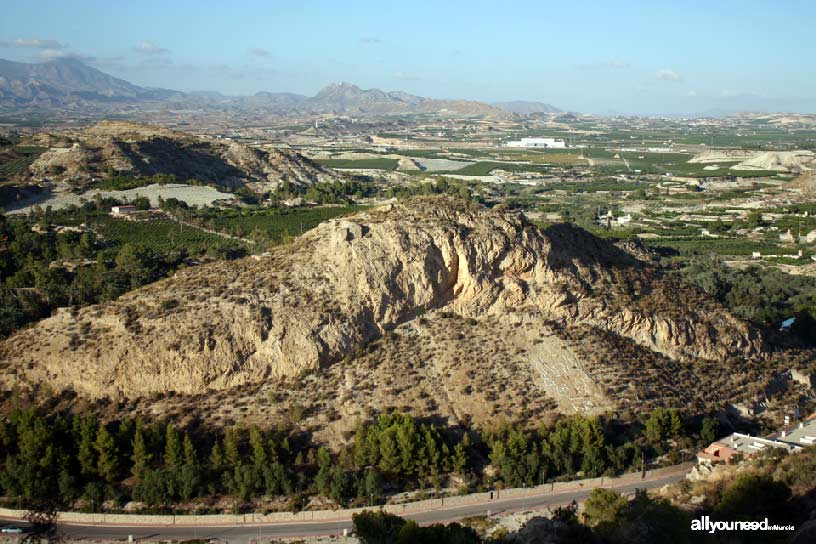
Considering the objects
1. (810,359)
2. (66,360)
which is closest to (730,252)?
(810,359)

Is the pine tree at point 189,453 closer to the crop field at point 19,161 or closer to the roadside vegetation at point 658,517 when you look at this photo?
the roadside vegetation at point 658,517

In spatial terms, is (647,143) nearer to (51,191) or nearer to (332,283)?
(51,191)

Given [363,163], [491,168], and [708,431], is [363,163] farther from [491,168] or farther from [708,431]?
[708,431]

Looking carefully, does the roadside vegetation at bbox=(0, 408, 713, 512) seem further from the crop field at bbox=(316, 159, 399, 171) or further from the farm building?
the crop field at bbox=(316, 159, 399, 171)

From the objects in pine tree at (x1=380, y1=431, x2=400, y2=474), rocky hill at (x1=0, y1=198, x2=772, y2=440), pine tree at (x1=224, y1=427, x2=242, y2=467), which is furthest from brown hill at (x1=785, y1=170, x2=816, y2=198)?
pine tree at (x1=224, y1=427, x2=242, y2=467)

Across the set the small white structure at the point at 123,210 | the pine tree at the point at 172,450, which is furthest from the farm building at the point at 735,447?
the small white structure at the point at 123,210
